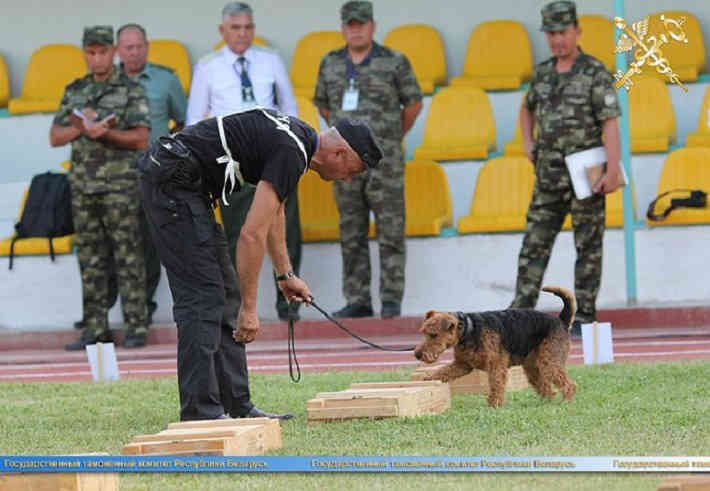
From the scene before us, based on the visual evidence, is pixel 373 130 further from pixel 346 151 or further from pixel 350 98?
pixel 346 151

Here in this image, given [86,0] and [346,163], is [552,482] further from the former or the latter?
[86,0]

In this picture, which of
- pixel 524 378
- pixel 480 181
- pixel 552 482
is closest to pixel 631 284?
pixel 480 181

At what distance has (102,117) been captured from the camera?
1340 cm

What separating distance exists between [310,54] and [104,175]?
396cm

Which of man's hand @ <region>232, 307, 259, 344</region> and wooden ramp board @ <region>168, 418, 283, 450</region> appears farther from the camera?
man's hand @ <region>232, 307, 259, 344</region>

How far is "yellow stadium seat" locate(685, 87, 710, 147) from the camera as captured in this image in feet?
49.6

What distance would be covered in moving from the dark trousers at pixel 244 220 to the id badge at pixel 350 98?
35.3 inches

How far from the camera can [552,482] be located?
6.38m

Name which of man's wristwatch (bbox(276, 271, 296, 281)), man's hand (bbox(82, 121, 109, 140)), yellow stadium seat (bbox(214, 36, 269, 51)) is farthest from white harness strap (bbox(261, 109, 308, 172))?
yellow stadium seat (bbox(214, 36, 269, 51))

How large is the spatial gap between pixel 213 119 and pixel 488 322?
1965 mm

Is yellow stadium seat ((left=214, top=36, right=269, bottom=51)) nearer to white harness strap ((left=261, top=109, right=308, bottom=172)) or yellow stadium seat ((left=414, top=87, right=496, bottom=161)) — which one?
yellow stadium seat ((left=414, top=87, right=496, bottom=161))

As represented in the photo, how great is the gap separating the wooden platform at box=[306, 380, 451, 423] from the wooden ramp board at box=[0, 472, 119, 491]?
2.46 m

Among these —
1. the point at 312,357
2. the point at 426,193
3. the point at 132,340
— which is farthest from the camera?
the point at 426,193

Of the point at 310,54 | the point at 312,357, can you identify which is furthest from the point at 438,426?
the point at 310,54
